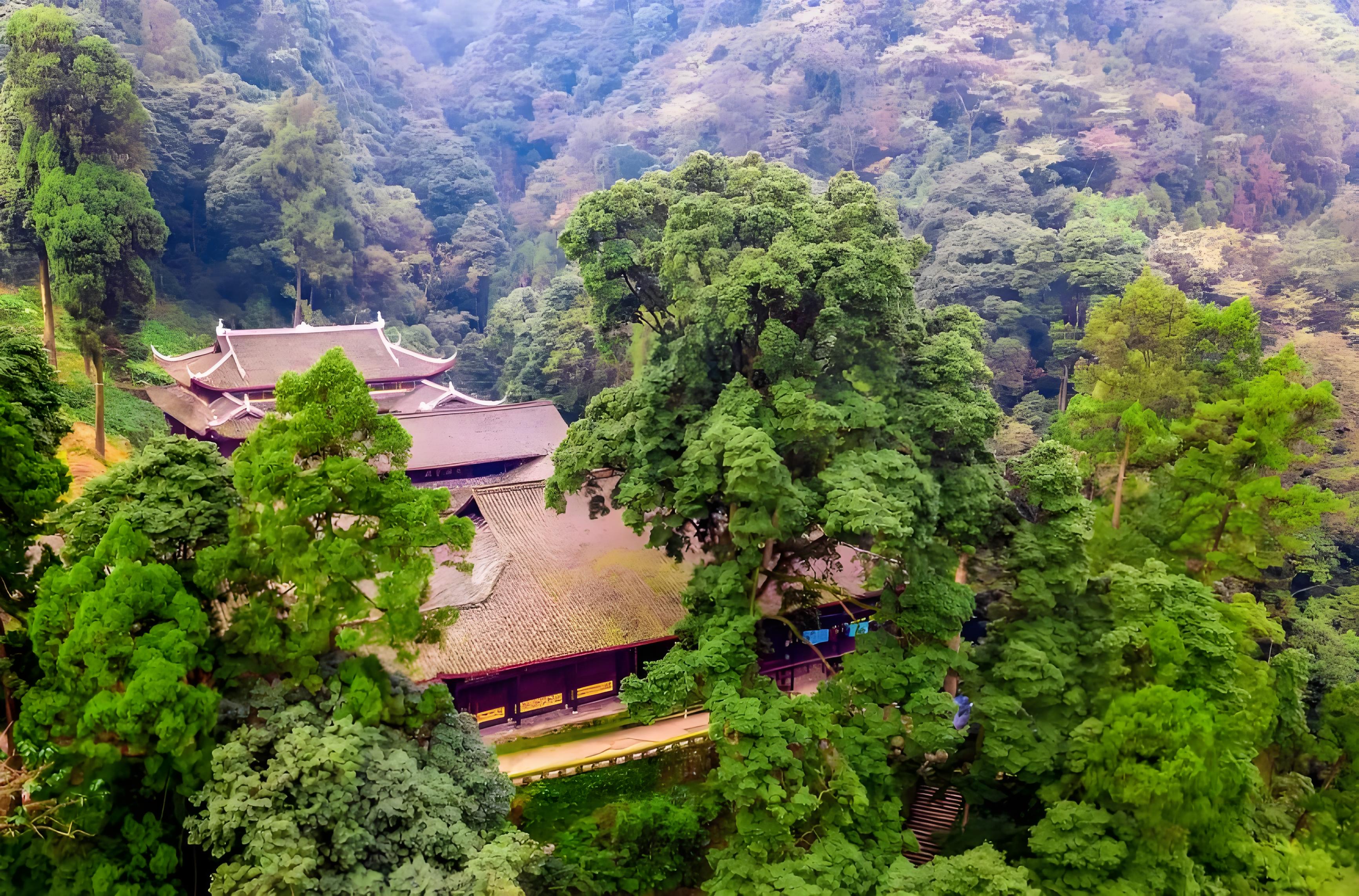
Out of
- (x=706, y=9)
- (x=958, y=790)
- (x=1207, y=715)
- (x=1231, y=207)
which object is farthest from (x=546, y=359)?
(x=706, y=9)

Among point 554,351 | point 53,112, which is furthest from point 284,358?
point 554,351

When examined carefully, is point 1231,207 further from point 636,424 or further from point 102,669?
point 102,669

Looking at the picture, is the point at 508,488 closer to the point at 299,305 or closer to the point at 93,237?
the point at 93,237

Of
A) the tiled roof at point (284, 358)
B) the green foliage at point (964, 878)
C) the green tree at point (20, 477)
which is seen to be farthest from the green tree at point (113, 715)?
the tiled roof at point (284, 358)

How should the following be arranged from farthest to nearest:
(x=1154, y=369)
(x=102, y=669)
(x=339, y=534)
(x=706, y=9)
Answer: (x=706, y=9) < (x=1154, y=369) < (x=339, y=534) < (x=102, y=669)

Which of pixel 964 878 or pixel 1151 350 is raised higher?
pixel 1151 350

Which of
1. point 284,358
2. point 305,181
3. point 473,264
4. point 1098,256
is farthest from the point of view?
point 473,264
